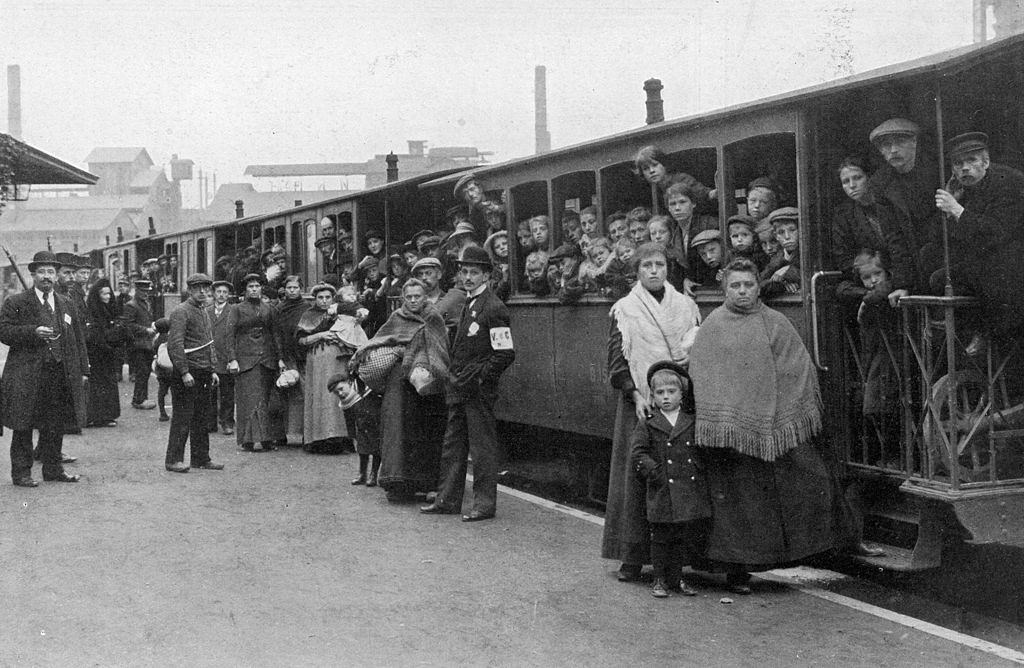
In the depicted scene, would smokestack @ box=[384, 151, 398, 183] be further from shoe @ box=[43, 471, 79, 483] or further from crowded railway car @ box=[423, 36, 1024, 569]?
crowded railway car @ box=[423, 36, 1024, 569]

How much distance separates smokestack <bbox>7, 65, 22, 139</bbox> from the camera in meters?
43.3

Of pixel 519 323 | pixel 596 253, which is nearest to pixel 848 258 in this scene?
pixel 596 253

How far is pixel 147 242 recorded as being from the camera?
26.8 metres

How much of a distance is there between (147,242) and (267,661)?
78.6 feet

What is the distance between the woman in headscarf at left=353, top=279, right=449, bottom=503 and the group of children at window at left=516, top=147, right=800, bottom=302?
3.95 feet

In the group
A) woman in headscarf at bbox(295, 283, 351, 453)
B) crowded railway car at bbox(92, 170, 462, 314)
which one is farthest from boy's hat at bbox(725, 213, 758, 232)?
crowded railway car at bbox(92, 170, 462, 314)

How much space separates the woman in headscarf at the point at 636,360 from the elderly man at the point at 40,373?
226 inches

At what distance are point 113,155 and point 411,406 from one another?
72.2 meters

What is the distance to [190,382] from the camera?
991 centimetres

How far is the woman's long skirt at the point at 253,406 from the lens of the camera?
38.8ft

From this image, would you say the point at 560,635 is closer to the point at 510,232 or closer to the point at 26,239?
the point at 510,232

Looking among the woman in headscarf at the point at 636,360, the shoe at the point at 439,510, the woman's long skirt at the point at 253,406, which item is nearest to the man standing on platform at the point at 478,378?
the shoe at the point at 439,510

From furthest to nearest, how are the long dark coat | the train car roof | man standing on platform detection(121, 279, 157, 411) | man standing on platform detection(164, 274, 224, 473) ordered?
man standing on platform detection(121, 279, 157, 411) → man standing on platform detection(164, 274, 224, 473) → the long dark coat → the train car roof

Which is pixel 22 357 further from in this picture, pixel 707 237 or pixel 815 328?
pixel 815 328
